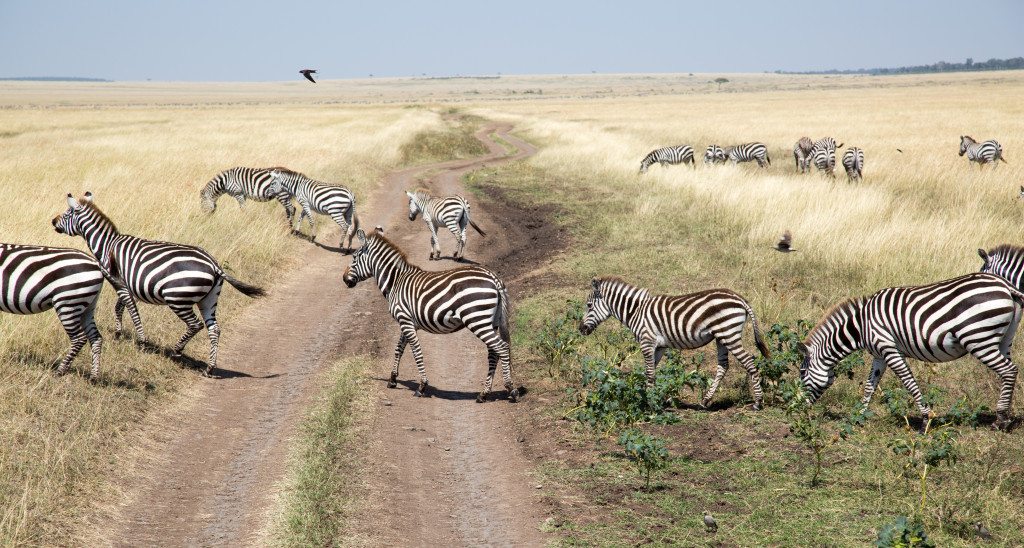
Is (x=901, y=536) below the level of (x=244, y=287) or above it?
below

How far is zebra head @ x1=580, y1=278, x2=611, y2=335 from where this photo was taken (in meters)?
10.2

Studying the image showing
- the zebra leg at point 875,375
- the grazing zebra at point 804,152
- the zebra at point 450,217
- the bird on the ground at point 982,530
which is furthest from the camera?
the grazing zebra at point 804,152

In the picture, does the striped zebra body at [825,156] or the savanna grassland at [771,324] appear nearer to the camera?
the savanna grassland at [771,324]

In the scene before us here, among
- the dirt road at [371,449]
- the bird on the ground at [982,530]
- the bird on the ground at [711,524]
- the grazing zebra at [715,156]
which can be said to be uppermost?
the grazing zebra at [715,156]

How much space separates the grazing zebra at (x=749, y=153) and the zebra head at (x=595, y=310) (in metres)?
21.4

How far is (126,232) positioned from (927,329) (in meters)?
14.0

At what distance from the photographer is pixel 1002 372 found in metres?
8.07

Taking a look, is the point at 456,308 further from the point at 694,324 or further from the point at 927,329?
the point at 927,329

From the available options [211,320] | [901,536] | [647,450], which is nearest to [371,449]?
[647,450]

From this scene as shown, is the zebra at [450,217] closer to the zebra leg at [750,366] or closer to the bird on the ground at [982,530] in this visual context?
the zebra leg at [750,366]

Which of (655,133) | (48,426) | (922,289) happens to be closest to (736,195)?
(922,289)

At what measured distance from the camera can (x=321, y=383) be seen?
10.2m

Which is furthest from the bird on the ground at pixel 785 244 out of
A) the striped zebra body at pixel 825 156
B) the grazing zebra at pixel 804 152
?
the grazing zebra at pixel 804 152

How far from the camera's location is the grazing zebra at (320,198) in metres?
19.2
